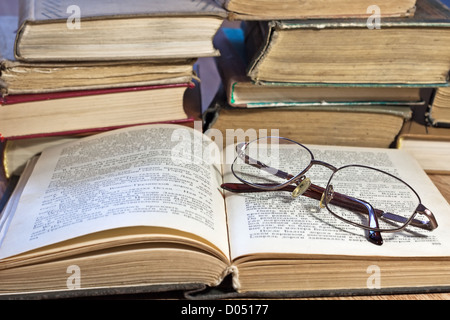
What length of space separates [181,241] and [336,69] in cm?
47

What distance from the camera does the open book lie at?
28.0 inches

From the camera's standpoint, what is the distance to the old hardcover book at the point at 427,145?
100 cm

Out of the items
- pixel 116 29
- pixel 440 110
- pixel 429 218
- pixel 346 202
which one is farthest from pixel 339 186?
pixel 116 29

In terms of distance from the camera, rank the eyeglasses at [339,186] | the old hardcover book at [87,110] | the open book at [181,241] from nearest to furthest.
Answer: the open book at [181,241]
the eyeglasses at [339,186]
the old hardcover book at [87,110]

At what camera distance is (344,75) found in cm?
95

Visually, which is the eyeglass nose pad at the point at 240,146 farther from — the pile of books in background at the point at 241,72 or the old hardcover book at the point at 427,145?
the old hardcover book at the point at 427,145

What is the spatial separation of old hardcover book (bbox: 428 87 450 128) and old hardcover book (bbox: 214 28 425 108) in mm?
27

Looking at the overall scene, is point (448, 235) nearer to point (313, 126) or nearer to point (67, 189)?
point (313, 126)

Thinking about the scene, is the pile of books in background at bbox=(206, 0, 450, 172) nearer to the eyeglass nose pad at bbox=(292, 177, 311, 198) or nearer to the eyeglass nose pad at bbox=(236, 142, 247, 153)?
the eyeglass nose pad at bbox=(236, 142, 247, 153)

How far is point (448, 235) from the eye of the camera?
2.60ft

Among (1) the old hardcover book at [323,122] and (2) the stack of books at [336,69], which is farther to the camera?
(1) the old hardcover book at [323,122]

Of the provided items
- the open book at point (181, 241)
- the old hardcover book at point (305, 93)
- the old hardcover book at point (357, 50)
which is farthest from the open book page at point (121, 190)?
the old hardcover book at point (357, 50)

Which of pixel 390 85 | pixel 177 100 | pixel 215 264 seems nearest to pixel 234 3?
pixel 177 100

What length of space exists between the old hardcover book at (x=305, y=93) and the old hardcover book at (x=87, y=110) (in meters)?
0.10
